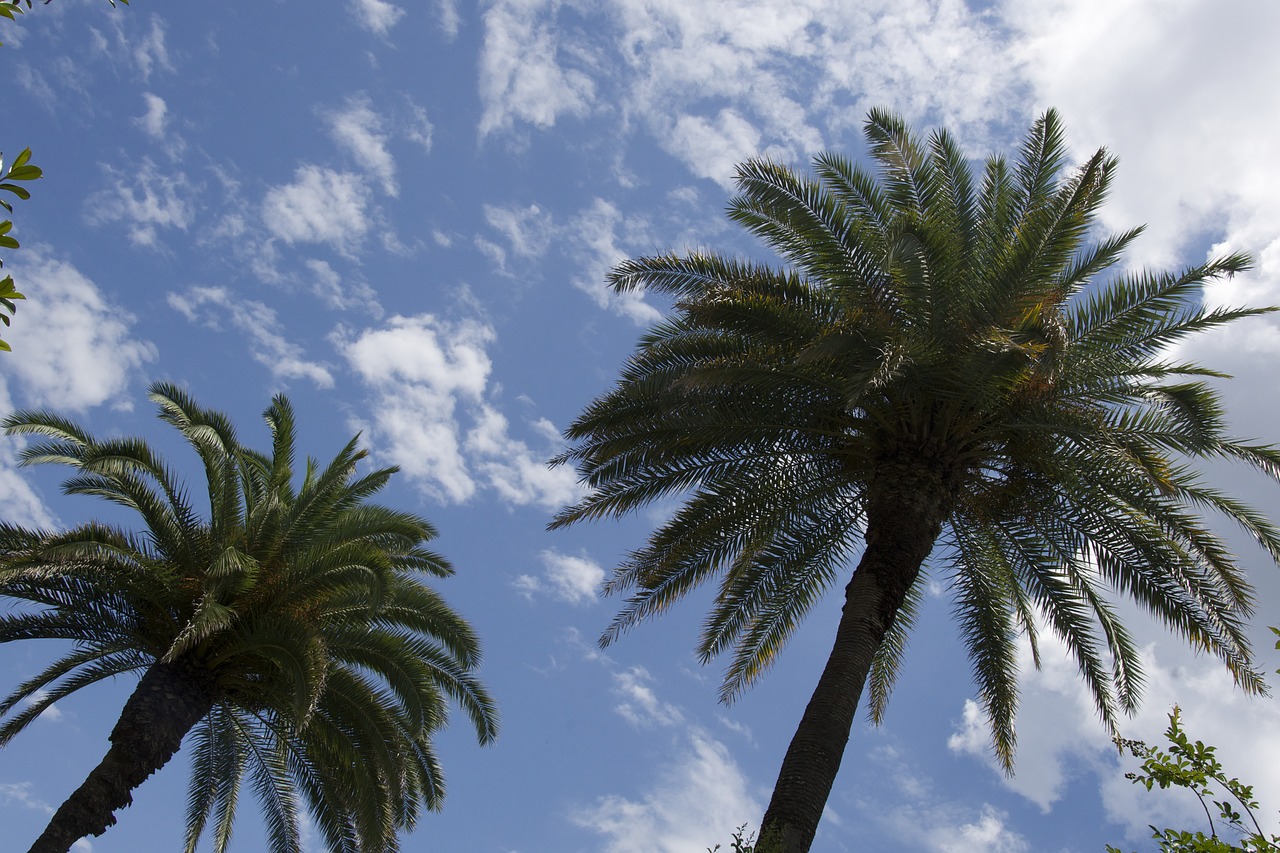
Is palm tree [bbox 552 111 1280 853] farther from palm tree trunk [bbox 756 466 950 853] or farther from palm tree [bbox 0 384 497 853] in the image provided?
palm tree [bbox 0 384 497 853]

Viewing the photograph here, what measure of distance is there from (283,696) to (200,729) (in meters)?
2.18

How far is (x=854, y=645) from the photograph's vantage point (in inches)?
436

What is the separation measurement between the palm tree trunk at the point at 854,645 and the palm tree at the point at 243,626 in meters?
5.51

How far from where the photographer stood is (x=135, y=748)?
13570mm

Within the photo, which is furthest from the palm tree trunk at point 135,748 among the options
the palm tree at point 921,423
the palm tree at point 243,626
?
the palm tree at point 921,423

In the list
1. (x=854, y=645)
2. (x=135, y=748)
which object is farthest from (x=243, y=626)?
(x=854, y=645)

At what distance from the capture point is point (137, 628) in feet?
47.1

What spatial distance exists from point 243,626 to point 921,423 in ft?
28.5

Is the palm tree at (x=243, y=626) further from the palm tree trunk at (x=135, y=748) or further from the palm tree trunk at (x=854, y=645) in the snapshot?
the palm tree trunk at (x=854, y=645)

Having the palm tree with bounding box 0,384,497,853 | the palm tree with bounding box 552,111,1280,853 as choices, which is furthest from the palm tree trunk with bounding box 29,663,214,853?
the palm tree with bounding box 552,111,1280,853

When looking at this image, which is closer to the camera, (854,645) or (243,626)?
(854,645)

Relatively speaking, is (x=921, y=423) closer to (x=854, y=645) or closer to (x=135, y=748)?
(x=854, y=645)

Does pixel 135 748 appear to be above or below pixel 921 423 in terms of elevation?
below

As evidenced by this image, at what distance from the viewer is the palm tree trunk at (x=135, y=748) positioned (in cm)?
1302
